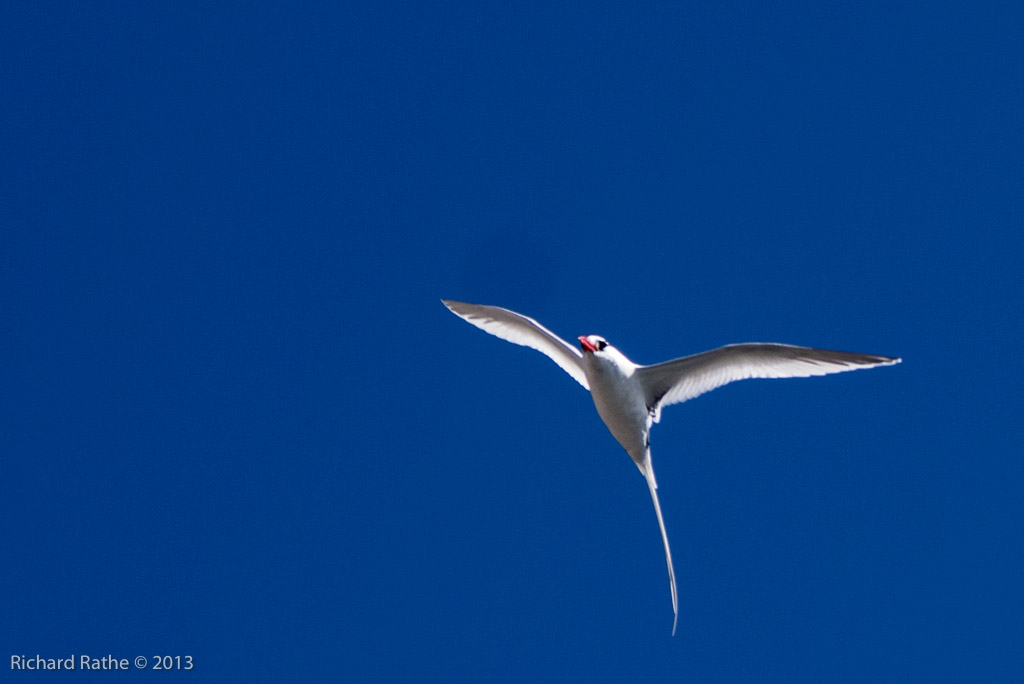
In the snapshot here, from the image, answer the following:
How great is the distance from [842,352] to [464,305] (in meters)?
3.90

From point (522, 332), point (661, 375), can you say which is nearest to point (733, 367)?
point (661, 375)

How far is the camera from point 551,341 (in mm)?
10195

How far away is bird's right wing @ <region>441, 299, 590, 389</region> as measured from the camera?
10.1 meters

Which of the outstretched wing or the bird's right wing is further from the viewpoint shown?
the bird's right wing

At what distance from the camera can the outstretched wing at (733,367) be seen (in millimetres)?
8789

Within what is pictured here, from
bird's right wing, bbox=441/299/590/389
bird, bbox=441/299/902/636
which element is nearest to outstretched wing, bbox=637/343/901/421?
bird, bbox=441/299/902/636

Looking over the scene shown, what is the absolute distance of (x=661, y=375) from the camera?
9.40 metres

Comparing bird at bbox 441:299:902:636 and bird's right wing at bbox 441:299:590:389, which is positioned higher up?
bird's right wing at bbox 441:299:590:389

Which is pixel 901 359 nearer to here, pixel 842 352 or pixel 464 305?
pixel 842 352

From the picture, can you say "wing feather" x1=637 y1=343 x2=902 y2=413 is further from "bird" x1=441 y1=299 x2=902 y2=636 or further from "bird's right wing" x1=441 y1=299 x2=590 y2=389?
"bird's right wing" x1=441 y1=299 x2=590 y2=389

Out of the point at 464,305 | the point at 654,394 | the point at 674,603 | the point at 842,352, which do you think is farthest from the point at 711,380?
the point at 464,305

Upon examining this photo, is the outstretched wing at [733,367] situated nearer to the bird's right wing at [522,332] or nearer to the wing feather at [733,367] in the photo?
the wing feather at [733,367]

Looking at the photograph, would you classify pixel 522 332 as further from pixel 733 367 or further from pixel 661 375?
pixel 733 367

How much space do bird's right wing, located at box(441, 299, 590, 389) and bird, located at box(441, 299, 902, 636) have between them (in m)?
0.28
